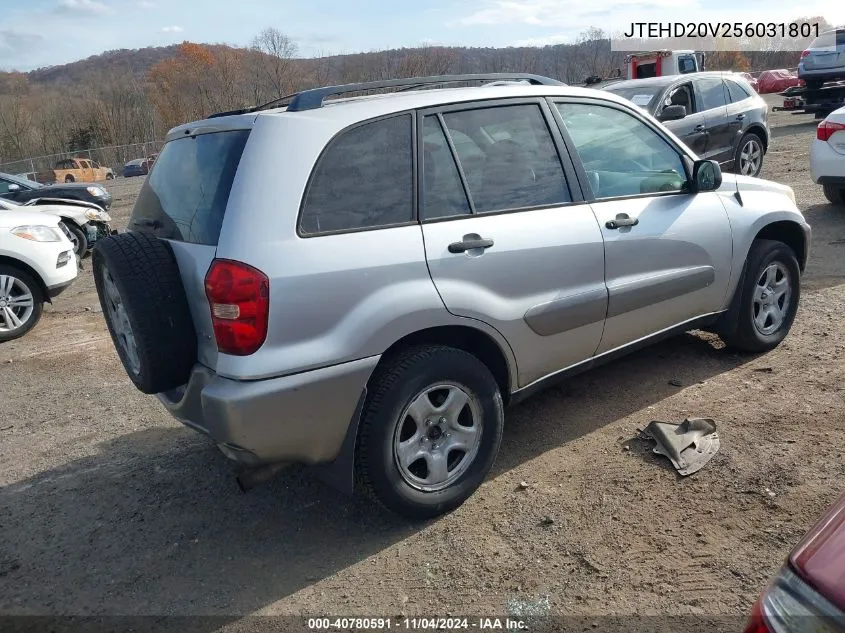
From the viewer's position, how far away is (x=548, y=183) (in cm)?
361

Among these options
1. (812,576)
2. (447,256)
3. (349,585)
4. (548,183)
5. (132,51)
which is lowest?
(349,585)

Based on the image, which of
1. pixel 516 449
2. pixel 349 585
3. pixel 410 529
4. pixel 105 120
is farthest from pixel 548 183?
pixel 105 120

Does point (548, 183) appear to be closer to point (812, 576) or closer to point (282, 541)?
point (282, 541)

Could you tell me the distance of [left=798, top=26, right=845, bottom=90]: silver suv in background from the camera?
1753 cm

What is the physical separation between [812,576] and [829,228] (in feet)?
25.9

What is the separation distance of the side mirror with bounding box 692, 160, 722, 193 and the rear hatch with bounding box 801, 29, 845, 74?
54.7 feet

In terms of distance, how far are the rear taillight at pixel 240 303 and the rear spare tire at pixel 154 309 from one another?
28 centimetres

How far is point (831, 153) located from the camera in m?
8.37

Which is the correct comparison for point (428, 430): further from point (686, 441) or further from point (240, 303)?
point (686, 441)

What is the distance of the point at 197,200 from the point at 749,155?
10.0 meters

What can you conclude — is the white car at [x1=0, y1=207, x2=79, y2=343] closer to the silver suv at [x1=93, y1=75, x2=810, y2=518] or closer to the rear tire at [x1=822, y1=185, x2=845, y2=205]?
the silver suv at [x1=93, y1=75, x2=810, y2=518]

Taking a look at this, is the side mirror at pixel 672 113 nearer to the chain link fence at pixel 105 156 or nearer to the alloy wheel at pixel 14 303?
the alloy wheel at pixel 14 303

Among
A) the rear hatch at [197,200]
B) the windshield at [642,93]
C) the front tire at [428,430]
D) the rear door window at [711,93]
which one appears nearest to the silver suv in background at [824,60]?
the rear door window at [711,93]

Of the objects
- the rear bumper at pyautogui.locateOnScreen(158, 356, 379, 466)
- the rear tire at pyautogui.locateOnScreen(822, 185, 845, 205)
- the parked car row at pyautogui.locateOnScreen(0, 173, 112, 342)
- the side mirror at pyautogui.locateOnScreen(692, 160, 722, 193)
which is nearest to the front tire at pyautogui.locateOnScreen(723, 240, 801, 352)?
the side mirror at pyautogui.locateOnScreen(692, 160, 722, 193)
